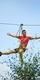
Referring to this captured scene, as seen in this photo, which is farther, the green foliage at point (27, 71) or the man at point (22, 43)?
the green foliage at point (27, 71)

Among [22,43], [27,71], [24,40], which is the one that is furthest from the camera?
[27,71]

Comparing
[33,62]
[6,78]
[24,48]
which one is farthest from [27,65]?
[24,48]

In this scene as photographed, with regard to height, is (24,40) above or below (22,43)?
above

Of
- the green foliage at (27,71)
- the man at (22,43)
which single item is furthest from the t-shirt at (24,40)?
the green foliage at (27,71)

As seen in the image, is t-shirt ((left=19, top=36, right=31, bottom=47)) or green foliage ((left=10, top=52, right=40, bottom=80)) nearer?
t-shirt ((left=19, top=36, right=31, bottom=47))

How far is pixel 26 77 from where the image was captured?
1617 inches

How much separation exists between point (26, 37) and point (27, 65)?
25303mm

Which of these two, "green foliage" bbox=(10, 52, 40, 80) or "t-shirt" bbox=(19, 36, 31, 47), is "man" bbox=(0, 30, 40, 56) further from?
"green foliage" bbox=(10, 52, 40, 80)

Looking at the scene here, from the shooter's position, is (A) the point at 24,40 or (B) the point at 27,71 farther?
(B) the point at 27,71

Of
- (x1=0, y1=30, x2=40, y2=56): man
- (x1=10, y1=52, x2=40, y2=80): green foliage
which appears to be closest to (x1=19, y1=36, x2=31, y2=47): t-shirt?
(x1=0, y1=30, x2=40, y2=56): man

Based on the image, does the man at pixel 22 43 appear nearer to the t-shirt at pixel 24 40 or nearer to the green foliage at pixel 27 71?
the t-shirt at pixel 24 40

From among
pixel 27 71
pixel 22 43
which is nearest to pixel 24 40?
pixel 22 43

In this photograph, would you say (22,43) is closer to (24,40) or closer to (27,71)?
(24,40)

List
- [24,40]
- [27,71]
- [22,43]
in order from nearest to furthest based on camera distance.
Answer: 1. [24,40]
2. [22,43]
3. [27,71]
